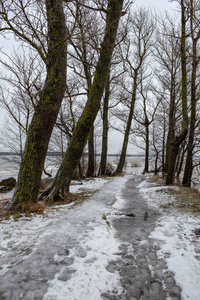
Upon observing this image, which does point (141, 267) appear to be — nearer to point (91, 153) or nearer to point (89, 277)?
point (89, 277)

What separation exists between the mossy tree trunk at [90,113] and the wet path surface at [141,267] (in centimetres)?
228

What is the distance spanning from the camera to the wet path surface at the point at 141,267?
1655 mm

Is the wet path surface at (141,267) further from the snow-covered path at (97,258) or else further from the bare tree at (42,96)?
the bare tree at (42,96)

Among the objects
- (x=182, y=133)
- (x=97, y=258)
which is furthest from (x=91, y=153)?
(x=97, y=258)

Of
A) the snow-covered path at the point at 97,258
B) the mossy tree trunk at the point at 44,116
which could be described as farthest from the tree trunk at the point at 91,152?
the snow-covered path at the point at 97,258

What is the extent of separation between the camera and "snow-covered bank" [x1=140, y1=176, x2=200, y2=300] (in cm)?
176

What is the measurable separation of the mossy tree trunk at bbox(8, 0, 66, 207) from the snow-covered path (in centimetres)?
78

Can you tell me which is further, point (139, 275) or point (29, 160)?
point (29, 160)

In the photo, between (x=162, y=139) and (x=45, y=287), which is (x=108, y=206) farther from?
(x=162, y=139)

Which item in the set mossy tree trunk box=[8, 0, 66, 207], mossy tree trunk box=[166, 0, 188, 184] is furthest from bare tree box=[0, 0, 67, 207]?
mossy tree trunk box=[166, 0, 188, 184]

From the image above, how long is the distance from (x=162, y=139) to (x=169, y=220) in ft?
47.9

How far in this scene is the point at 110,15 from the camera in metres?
5.35

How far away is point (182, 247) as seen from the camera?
7.94 ft

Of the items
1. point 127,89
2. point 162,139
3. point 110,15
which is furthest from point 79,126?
point 162,139
